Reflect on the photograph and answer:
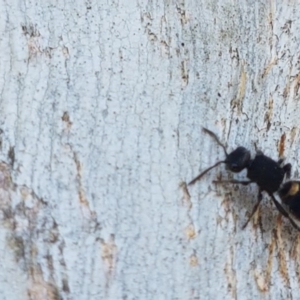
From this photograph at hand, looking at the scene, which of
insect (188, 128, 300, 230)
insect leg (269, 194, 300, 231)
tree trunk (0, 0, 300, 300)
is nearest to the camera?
tree trunk (0, 0, 300, 300)

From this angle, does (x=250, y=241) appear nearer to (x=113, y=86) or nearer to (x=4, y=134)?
(x=113, y=86)

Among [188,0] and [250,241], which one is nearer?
[250,241]

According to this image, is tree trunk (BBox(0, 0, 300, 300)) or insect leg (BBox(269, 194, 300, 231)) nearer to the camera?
tree trunk (BBox(0, 0, 300, 300))

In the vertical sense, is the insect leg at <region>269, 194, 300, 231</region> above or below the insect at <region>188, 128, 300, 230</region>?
below

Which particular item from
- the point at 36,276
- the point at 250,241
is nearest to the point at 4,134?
the point at 36,276

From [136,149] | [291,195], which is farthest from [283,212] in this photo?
[136,149]

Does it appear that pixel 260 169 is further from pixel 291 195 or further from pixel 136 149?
pixel 136 149
